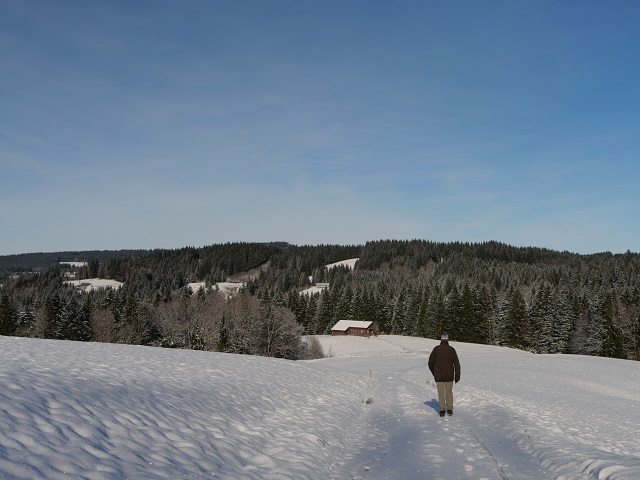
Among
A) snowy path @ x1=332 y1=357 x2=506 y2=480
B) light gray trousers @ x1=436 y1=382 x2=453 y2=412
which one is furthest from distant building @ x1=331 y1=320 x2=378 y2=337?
light gray trousers @ x1=436 y1=382 x2=453 y2=412

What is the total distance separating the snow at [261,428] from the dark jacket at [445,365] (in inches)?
47.3

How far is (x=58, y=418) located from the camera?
7012 mm

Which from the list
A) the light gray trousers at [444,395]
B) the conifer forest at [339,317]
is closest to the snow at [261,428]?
the light gray trousers at [444,395]

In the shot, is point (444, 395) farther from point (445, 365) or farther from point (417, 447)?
point (417, 447)

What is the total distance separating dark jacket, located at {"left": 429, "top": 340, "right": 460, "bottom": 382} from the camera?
13242 millimetres

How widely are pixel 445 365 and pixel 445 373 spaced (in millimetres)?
247

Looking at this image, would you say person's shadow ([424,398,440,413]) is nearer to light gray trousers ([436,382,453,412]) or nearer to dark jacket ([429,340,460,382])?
light gray trousers ([436,382,453,412])

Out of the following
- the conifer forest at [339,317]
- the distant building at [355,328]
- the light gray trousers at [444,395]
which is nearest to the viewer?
the light gray trousers at [444,395]

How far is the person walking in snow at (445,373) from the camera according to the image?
1317 cm

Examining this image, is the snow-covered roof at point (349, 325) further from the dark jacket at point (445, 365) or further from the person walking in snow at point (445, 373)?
the dark jacket at point (445, 365)

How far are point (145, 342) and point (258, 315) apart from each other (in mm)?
25512

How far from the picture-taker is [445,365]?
43.9ft

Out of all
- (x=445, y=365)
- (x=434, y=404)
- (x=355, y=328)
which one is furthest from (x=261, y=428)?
(x=355, y=328)

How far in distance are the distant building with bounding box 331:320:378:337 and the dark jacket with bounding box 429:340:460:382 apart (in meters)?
76.7
